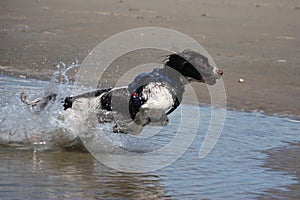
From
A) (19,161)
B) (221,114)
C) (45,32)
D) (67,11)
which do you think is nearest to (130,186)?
(19,161)

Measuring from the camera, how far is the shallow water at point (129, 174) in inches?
226

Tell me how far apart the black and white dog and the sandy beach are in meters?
2.80

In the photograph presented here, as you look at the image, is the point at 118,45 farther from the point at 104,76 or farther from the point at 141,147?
the point at 141,147

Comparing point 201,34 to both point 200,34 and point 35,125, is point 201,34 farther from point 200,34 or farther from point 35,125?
point 35,125

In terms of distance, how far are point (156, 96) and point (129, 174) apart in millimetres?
731

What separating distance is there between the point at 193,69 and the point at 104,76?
424cm

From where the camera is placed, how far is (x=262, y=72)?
37.3 feet

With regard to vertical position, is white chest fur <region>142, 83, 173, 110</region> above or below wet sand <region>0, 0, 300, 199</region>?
below

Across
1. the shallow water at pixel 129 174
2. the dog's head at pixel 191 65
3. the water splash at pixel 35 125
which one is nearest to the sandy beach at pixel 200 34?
the shallow water at pixel 129 174

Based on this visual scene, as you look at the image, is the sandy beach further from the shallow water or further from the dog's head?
the dog's head

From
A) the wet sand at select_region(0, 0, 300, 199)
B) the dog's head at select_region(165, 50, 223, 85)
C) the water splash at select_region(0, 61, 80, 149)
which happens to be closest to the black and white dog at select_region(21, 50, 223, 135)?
the dog's head at select_region(165, 50, 223, 85)

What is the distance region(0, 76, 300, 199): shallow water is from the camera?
5.74 metres

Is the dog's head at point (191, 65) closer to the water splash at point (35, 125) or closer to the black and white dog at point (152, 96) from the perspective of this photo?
the black and white dog at point (152, 96)

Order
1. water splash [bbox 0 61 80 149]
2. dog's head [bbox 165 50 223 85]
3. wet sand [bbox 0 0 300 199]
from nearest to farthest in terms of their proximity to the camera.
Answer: dog's head [bbox 165 50 223 85]
water splash [bbox 0 61 80 149]
wet sand [bbox 0 0 300 199]
